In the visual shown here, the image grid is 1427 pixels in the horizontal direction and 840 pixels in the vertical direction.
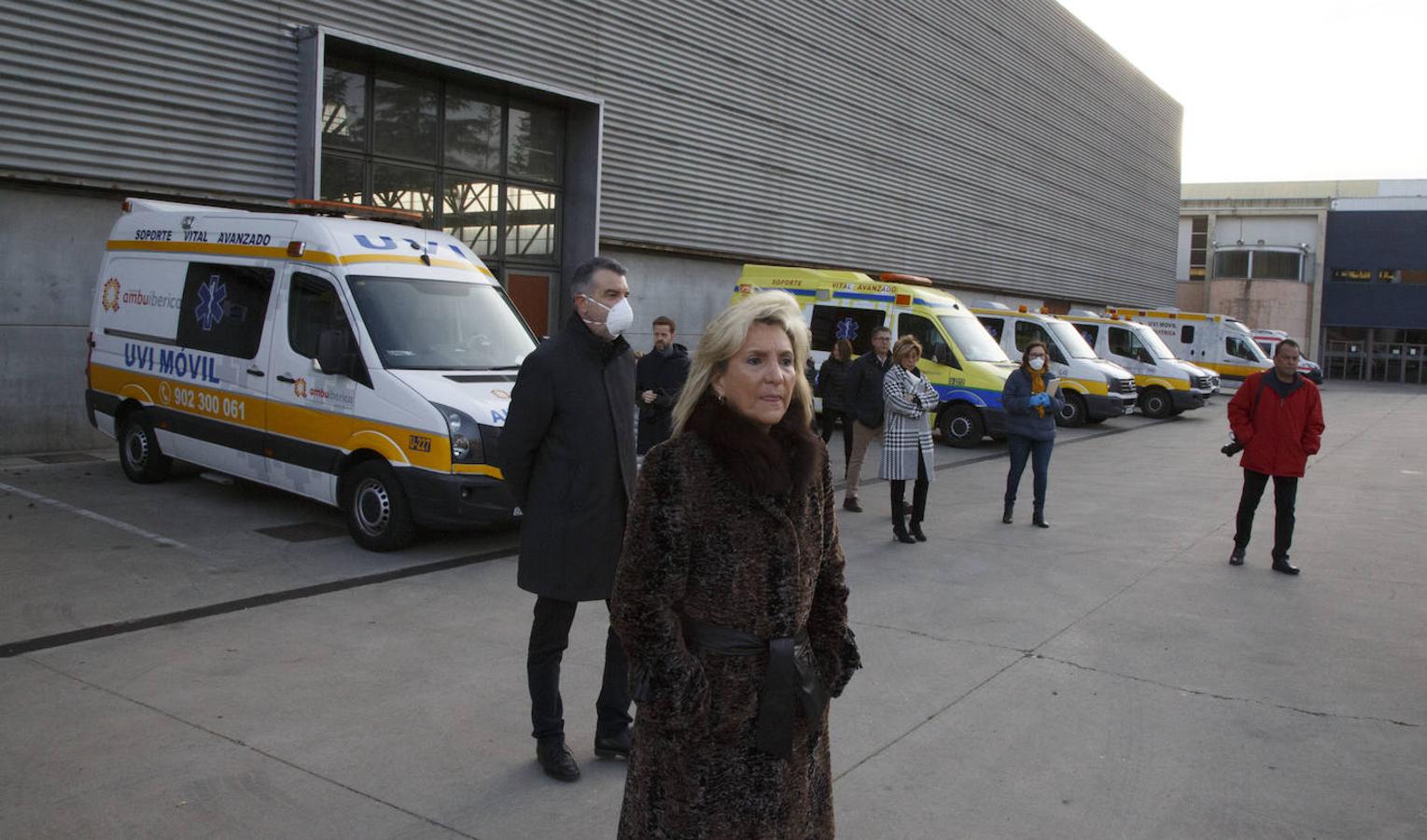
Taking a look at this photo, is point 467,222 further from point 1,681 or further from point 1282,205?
point 1282,205

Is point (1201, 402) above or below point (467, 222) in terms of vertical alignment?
below

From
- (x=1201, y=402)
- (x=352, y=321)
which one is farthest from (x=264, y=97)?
(x=1201, y=402)

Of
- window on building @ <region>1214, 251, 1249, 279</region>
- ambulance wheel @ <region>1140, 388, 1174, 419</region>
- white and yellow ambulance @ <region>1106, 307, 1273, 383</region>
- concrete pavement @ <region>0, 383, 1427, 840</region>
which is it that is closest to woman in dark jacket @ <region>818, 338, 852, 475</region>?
concrete pavement @ <region>0, 383, 1427, 840</region>

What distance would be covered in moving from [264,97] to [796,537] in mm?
12773

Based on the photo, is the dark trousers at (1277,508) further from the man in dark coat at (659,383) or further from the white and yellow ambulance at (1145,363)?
the white and yellow ambulance at (1145,363)

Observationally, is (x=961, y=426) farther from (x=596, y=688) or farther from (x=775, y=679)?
(x=775, y=679)

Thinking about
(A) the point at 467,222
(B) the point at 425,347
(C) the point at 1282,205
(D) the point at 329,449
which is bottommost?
(D) the point at 329,449

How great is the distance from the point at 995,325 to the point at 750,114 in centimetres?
603

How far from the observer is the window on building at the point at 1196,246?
5859cm

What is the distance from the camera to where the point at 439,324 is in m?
8.87

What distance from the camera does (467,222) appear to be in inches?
649

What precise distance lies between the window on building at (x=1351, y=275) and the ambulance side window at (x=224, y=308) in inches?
2338

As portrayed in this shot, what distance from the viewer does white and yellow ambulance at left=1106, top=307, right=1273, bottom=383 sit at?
30.3m

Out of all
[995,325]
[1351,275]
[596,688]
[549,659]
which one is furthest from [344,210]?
[1351,275]
